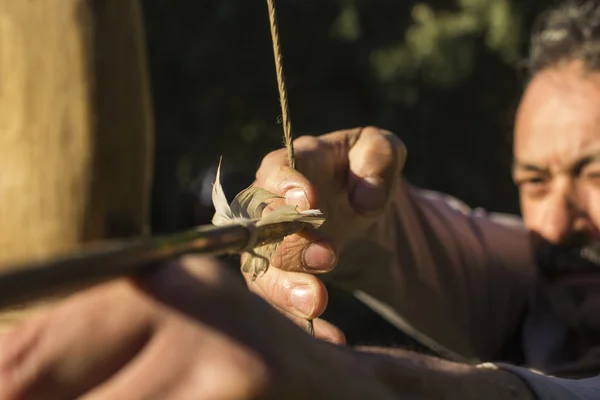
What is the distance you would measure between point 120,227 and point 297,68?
95.1 inches

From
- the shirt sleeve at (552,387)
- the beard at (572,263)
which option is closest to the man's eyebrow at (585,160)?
the beard at (572,263)

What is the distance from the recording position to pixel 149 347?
0.28 meters

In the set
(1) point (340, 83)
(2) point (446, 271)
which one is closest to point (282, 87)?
(2) point (446, 271)

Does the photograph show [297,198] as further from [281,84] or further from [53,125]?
[53,125]

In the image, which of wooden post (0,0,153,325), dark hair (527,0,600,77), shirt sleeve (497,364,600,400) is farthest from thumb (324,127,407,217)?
dark hair (527,0,600,77)

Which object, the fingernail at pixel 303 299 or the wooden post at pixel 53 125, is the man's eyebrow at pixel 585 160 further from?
the wooden post at pixel 53 125

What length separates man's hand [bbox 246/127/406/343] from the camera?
22.6 inches

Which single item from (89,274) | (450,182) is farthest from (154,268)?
(450,182)

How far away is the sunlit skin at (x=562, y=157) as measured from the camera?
110 centimetres

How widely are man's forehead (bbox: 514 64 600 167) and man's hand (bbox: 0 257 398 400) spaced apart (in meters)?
0.92

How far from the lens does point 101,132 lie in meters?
0.32

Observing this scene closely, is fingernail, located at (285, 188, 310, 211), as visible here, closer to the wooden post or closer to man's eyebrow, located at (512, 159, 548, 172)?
the wooden post

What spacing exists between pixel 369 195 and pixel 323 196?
0.15 ft

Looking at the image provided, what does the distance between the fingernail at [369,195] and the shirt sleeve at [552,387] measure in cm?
23
